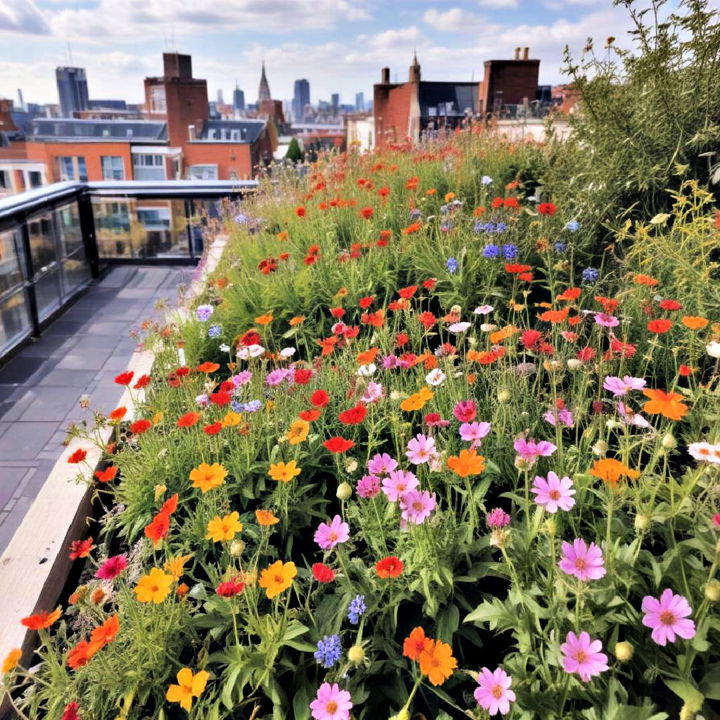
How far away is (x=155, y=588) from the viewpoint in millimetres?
1068

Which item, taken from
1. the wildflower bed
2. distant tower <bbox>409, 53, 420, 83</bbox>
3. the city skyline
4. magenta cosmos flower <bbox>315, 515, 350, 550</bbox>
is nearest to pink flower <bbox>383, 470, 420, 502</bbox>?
the wildflower bed

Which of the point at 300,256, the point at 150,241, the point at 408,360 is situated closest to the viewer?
the point at 408,360

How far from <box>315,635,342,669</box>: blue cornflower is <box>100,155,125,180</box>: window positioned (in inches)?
1771

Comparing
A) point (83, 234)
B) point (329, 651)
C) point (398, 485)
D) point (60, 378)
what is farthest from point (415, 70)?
point (329, 651)

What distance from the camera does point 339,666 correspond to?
1119 mm

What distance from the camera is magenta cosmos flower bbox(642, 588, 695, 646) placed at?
89 cm

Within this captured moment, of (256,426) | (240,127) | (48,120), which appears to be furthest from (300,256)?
(48,120)

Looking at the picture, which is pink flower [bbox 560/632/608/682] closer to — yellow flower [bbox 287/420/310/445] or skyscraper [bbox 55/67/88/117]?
yellow flower [bbox 287/420/310/445]

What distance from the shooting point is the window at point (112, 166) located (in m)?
41.4

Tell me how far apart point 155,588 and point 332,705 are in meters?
0.37

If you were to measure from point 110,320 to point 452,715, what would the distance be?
4164 millimetres

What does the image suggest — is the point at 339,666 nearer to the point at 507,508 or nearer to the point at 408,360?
the point at 507,508

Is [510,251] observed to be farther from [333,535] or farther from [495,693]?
[495,693]

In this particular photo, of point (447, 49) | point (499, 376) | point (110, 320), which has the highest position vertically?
point (447, 49)
